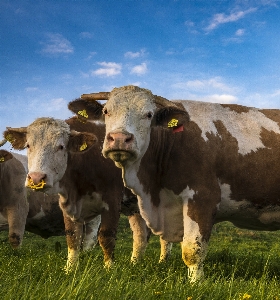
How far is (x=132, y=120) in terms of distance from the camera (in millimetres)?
5371

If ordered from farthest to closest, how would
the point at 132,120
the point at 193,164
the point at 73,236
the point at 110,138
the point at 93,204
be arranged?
the point at 73,236
the point at 93,204
the point at 193,164
the point at 132,120
the point at 110,138

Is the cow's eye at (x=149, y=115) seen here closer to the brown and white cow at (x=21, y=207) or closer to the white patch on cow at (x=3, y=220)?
the brown and white cow at (x=21, y=207)

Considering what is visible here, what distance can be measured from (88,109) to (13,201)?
585cm

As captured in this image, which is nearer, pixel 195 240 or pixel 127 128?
pixel 127 128

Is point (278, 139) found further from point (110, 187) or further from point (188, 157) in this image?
point (110, 187)

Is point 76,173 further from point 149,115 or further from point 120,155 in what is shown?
point 120,155

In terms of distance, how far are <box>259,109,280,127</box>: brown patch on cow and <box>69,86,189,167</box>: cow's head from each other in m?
2.15

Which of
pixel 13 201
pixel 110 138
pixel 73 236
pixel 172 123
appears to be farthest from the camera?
pixel 13 201

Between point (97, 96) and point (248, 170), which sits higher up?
point (97, 96)

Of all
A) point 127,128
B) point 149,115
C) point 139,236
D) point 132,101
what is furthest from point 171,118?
point 139,236

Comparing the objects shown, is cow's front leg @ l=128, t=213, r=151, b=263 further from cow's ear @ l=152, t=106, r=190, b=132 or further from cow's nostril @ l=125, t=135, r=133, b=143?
cow's nostril @ l=125, t=135, r=133, b=143

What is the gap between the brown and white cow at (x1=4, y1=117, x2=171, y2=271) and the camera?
677 cm

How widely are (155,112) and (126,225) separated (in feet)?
47.9

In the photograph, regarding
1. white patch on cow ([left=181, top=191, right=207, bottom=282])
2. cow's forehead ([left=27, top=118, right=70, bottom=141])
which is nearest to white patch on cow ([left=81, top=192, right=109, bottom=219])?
cow's forehead ([left=27, top=118, right=70, bottom=141])
